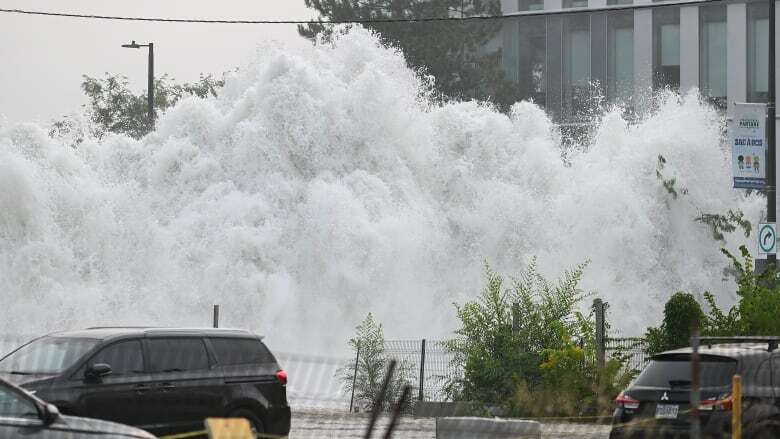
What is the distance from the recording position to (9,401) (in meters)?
9.39

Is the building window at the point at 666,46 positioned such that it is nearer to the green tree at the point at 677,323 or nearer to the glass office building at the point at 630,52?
the glass office building at the point at 630,52

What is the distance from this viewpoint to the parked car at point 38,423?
Result: 900 centimetres

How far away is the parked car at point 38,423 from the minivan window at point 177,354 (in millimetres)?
4483

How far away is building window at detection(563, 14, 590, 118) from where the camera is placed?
68000mm

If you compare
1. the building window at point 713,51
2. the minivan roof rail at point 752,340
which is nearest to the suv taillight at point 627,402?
the minivan roof rail at point 752,340

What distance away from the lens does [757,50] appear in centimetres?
6525

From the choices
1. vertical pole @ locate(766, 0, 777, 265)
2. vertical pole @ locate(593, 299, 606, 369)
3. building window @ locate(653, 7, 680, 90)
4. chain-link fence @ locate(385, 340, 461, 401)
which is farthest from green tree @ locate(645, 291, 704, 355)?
building window @ locate(653, 7, 680, 90)

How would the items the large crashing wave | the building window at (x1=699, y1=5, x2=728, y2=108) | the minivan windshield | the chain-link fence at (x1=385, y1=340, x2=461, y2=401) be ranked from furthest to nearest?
the building window at (x1=699, y1=5, x2=728, y2=108) < the large crashing wave < the chain-link fence at (x1=385, y1=340, x2=461, y2=401) < the minivan windshield

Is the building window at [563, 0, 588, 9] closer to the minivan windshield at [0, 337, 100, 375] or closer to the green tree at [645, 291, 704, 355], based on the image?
the green tree at [645, 291, 704, 355]

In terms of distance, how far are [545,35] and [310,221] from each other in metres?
38.5

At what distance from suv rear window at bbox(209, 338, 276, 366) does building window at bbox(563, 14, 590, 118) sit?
54190 millimetres

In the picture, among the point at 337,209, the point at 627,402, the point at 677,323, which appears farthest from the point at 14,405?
the point at 337,209

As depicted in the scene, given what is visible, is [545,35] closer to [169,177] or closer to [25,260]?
[169,177]

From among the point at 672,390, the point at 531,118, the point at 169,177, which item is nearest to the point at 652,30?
the point at 531,118
